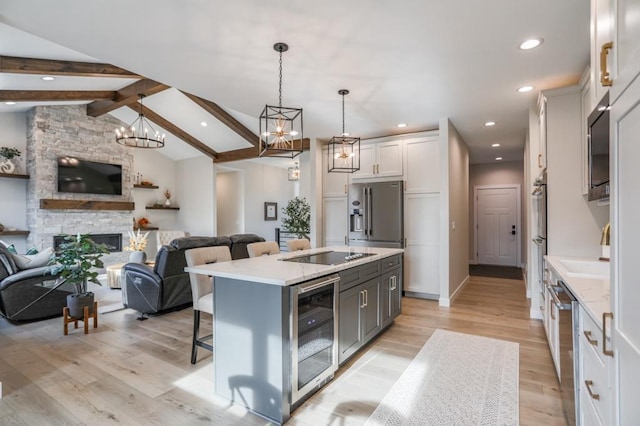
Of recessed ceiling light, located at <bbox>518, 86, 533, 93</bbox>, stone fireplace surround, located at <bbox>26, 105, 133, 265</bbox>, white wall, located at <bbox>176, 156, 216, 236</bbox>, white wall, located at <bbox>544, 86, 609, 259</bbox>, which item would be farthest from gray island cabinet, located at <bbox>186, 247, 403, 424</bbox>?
white wall, located at <bbox>176, 156, 216, 236</bbox>

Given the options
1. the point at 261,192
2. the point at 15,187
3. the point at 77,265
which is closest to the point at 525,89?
the point at 77,265

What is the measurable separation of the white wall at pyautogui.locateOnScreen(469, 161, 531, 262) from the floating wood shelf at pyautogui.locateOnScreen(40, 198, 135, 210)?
8507mm

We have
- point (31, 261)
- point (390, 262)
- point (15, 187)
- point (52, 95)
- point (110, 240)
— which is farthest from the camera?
point (110, 240)

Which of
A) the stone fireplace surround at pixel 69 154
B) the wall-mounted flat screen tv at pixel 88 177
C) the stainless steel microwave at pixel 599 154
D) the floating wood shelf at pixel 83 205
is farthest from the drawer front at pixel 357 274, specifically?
the wall-mounted flat screen tv at pixel 88 177

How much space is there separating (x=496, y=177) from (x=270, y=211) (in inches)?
251

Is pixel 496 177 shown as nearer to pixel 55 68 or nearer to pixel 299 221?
pixel 299 221

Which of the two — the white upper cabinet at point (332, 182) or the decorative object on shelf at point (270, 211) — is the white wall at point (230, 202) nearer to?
the decorative object on shelf at point (270, 211)

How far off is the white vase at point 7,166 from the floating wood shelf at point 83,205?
29.4 inches

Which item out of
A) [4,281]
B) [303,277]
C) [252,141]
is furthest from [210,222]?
[303,277]

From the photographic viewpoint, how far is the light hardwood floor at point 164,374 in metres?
2.06

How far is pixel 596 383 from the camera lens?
1302 mm

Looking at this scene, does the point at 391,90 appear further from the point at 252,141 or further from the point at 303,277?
the point at 252,141

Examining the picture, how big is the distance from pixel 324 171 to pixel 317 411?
4252mm

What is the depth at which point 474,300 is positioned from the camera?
486cm
